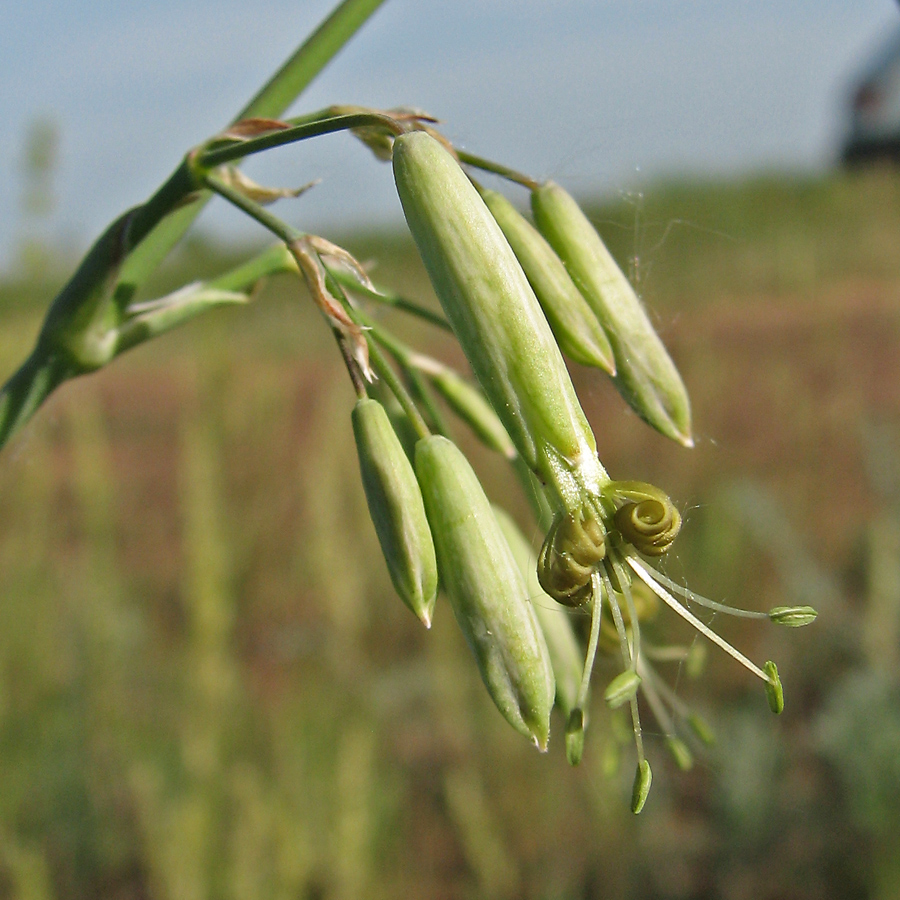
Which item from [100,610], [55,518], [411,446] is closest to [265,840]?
[100,610]

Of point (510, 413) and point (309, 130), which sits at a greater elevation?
point (309, 130)

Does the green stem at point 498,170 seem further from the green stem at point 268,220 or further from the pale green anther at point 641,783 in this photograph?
the pale green anther at point 641,783

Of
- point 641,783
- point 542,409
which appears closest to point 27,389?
point 542,409

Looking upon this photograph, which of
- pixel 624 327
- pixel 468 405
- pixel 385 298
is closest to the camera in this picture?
pixel 624 327

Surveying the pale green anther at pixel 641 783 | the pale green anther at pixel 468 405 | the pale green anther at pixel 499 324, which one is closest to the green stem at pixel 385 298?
the pale green anther at pixel 468 405

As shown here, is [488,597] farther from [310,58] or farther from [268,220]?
[310,58]

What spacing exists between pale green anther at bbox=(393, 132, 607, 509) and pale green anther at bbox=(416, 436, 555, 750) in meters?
0.07

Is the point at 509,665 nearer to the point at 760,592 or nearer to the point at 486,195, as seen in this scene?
the point at 486,195

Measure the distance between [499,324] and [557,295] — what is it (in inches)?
5.7

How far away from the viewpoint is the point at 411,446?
2.96 feet

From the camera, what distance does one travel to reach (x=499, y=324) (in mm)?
706

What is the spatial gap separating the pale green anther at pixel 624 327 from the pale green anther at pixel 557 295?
4 cm

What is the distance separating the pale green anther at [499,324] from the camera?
0.70 metres

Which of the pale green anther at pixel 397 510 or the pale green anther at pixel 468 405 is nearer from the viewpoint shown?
the pale green anther at pixel 397 510
